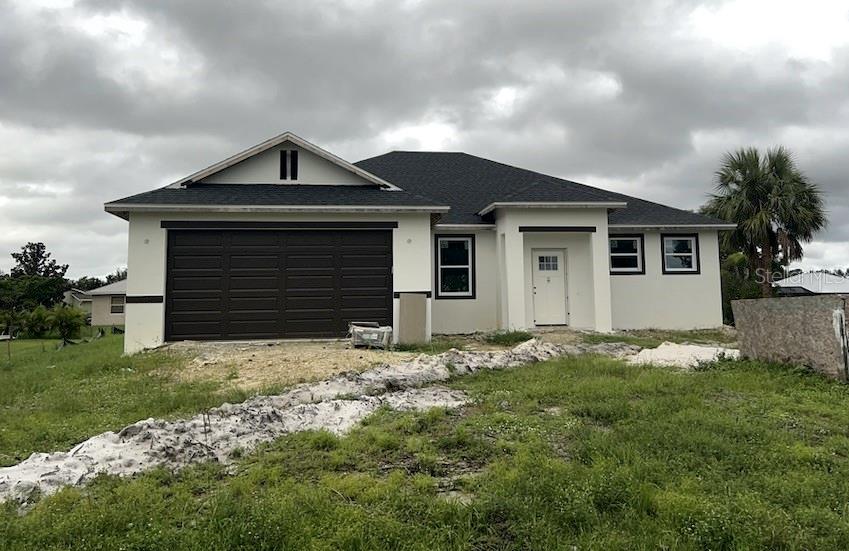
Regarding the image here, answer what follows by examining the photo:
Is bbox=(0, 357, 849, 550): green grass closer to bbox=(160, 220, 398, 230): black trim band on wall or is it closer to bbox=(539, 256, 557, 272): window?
bbox=(160, 220, 398, 230): black trim band on wall

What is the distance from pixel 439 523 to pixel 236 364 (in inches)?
279

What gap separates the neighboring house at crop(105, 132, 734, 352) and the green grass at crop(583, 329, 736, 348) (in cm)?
60

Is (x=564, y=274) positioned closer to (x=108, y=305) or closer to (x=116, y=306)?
(x=116, y=306)

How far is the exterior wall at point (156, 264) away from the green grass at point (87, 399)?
49.9 inches

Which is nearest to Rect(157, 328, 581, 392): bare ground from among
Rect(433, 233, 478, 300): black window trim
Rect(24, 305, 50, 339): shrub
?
Rect(433, 233, 478, 300): black window trim

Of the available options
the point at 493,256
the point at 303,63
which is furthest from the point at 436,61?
the point at 493,256

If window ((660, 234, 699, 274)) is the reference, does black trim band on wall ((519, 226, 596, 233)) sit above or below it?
above

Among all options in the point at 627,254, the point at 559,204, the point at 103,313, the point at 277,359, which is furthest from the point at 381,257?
the point at 103,313

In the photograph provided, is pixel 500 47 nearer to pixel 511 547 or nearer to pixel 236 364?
pixel 236 364

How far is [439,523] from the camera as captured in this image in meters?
3.01

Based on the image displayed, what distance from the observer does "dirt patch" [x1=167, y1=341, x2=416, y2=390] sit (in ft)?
26.2

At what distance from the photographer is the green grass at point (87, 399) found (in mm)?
5102

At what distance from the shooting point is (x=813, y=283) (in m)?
27.3

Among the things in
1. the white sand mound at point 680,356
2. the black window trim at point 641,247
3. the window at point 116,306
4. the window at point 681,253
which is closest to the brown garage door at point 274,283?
the white sand mound at point 680,356
